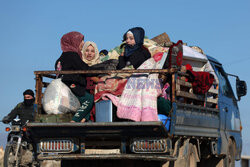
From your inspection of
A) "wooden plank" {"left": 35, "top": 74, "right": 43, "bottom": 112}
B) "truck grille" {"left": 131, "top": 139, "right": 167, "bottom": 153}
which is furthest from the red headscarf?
"truck grille" {"left": 131, "top": 139, "right": 167, "bottom": 153}

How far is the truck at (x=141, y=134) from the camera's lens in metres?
8.98

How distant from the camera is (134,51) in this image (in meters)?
10.5

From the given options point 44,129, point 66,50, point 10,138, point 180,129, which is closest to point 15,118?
point 10,138

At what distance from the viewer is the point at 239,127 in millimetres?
13352

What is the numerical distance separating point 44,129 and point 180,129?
209 centimetres

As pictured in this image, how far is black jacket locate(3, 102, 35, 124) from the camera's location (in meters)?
12.9

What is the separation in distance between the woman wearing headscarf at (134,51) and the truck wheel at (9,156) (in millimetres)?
3268

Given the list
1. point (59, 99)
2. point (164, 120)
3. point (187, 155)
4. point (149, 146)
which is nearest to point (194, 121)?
point (187, 155)

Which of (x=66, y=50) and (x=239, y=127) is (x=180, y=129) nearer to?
(x=66, y=50)

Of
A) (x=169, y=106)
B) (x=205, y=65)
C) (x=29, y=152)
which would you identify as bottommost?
(x=29, y=152)

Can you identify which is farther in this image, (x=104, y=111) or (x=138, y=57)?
(x=138, y=57)

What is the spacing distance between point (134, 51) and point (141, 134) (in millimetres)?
1997

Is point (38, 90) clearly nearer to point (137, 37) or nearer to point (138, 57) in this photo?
point (138, 57)

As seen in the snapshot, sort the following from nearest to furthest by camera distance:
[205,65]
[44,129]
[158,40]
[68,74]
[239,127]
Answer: [44,129] → [68,74] → [205,65] → [158,40] → [239,127]
